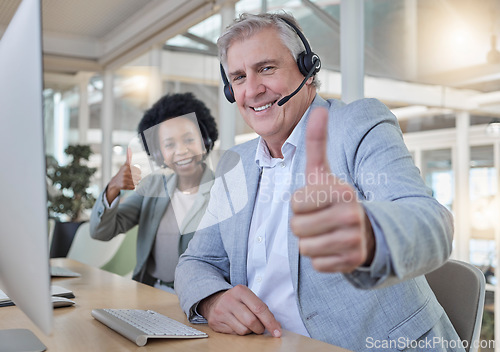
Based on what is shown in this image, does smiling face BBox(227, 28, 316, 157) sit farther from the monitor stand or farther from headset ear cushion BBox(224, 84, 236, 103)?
the monitor stand

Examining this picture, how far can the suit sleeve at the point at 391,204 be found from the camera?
670mm

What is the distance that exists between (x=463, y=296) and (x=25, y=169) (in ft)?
3.43

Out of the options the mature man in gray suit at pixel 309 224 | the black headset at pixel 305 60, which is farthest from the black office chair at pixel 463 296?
the black headset at pixel 305 60

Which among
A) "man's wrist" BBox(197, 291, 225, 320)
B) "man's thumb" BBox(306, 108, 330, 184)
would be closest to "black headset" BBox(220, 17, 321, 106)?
"man's wrist" BBox(197, 291, 225, 320)

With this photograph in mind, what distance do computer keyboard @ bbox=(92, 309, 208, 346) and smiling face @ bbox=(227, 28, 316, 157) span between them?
1.85 feet

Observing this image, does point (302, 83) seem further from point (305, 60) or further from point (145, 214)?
point (145, 214)

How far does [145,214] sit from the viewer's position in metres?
2.30

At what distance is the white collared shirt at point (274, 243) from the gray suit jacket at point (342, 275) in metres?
0.03

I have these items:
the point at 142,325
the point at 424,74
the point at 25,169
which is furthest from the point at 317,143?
the point at 424,74

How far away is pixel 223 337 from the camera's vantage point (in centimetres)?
104

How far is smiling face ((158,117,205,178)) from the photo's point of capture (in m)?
1.47

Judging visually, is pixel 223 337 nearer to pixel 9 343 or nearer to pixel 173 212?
pixel 9 343

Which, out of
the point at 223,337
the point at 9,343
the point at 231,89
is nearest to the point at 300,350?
the point at 223,337

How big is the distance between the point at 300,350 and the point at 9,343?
540mm
